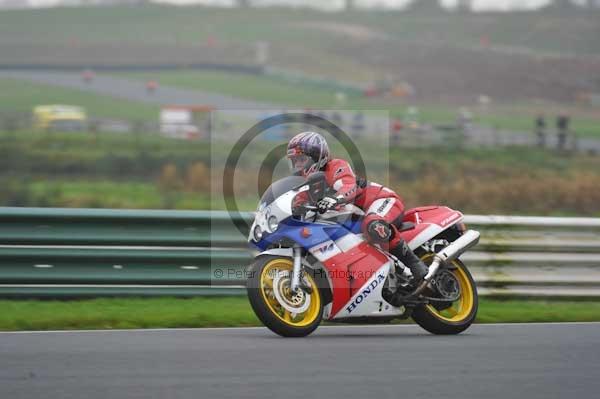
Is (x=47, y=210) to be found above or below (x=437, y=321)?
above

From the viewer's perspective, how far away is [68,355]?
7574 millimetres

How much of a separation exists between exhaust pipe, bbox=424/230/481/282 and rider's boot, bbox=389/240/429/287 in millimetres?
56

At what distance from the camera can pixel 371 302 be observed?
29.1 feet

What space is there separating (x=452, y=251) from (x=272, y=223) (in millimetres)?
1807

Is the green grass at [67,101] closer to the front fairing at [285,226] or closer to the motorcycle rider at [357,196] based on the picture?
the motorcycle rider at [357,196]

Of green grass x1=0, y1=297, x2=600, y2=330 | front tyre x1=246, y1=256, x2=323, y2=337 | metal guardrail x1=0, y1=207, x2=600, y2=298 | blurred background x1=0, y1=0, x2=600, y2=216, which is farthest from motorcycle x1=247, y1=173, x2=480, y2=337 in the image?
blurred background x1=0, y1=0, x2=600, y2=216

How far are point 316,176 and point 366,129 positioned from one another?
27995 millimetres

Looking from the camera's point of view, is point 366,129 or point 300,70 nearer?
point 366,129

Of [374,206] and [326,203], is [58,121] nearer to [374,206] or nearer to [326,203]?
[374,206]

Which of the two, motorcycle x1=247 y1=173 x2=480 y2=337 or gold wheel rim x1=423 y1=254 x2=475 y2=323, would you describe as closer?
motorcycle x1=247 y1=173 x2=480 y2=337

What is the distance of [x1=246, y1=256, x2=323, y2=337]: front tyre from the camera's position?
8.34 meters

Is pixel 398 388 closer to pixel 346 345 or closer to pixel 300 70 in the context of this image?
pixel 346 345

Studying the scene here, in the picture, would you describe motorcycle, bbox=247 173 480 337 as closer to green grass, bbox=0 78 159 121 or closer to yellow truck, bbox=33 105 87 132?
yellow truck, bbox=33 105 87 132

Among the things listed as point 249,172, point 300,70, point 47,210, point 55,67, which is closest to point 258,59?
point 300,70
